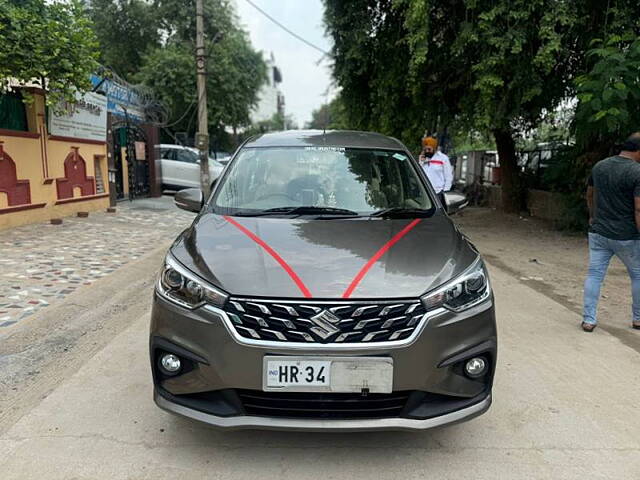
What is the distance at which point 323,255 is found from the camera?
9.19 ft

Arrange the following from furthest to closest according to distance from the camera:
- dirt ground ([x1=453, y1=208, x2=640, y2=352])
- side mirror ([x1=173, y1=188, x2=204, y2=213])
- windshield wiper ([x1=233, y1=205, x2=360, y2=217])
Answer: dirt ground ([x1=453, y1=208, x2=640, y2=352]) → side mirror ([x1=173, y1=188, x2=204, y2=213]) → windshield wiper ([x1=233, y1=205, x2=360, y2=217])

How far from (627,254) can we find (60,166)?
10.5 m

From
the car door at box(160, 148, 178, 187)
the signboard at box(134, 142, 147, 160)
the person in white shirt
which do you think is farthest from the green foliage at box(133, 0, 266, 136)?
the person in white shirt

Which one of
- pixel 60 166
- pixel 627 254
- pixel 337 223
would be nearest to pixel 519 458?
pixel 337 223

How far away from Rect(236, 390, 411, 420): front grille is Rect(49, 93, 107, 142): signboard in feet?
32.2

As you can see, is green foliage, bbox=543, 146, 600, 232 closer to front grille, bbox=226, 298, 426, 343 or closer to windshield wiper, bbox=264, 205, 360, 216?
windshield wiper, bbox=264, 205, 360, 216

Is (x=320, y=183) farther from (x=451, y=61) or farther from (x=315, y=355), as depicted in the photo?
(x=451, y=61)

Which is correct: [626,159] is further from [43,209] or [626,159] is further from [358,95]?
[43,209]

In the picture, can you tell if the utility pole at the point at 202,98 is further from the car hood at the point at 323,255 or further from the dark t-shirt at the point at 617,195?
the car hood at the point at 323,255

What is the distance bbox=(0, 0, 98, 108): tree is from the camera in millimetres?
→ 8164

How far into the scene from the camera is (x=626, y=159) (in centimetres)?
440

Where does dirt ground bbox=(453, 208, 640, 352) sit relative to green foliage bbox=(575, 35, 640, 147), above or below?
below

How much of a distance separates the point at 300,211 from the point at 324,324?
123cm

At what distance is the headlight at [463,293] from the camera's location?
2547mm
